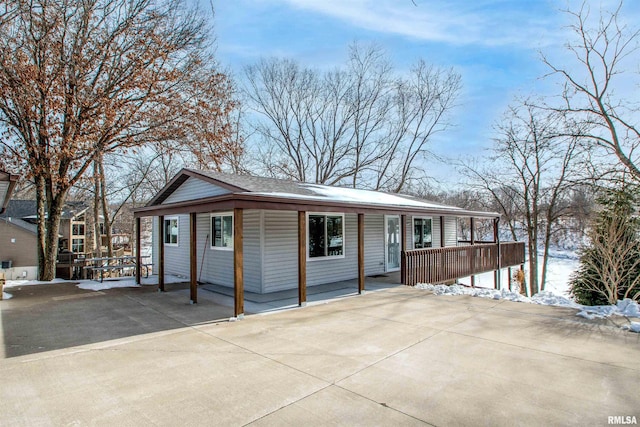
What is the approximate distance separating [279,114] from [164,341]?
23702 mm

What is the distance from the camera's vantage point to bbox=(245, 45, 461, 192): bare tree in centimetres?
2548

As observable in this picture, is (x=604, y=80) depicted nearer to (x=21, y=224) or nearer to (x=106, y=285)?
(x=106, y=285)

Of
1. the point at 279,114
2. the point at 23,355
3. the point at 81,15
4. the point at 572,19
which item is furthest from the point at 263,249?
the point at 279,114

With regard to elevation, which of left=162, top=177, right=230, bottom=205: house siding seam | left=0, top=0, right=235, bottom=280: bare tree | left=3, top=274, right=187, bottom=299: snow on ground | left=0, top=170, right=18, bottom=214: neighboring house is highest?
left=0, top=0, right=235, bottom=280: bare tree

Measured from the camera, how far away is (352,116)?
26500 millimetres

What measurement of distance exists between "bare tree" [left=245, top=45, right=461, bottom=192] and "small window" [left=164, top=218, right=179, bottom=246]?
14.4m

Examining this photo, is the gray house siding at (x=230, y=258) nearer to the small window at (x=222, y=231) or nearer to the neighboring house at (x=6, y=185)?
the small window at (x=222, y=231)

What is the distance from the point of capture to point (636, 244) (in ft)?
26.4

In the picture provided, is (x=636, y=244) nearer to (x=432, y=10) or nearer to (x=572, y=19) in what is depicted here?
(x=432, y=10)

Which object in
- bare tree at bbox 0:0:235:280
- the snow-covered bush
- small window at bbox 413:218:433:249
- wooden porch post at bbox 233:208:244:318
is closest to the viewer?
wooden porch post at bbox 233:208:244:318

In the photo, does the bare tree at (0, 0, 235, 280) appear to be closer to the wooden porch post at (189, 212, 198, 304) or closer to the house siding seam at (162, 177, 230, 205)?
the house siding seam at (162, 177, 230, 205)

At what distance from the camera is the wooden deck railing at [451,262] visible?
968 centimetres

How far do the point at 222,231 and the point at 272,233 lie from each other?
183cm

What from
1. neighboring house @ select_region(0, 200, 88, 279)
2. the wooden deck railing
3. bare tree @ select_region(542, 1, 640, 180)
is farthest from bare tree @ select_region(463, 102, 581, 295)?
neighboring house @ select_region(0, 200, 88, 279)
